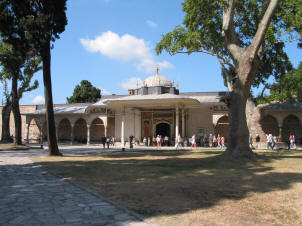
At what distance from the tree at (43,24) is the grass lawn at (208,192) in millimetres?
6913

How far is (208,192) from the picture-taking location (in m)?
5.84

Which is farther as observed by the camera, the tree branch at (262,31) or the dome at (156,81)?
the dome at (156,81)

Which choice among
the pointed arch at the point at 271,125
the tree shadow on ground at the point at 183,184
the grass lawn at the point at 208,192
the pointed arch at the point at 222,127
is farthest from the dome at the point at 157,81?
the grass lawn at the point at 208,192

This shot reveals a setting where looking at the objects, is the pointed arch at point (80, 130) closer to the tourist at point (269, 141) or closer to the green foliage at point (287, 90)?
the green foliage at point (287, 90)

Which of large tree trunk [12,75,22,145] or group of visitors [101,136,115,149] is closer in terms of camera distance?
large tree trunk [12,75,22,145]

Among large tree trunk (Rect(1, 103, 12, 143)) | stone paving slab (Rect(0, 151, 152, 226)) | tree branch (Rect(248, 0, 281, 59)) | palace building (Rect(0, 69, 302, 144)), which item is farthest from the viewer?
large tree trunk (Rect(1, 103, 12, 143))

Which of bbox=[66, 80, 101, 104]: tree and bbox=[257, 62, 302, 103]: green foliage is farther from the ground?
bbox=[66, 80, 101, 104]: tree

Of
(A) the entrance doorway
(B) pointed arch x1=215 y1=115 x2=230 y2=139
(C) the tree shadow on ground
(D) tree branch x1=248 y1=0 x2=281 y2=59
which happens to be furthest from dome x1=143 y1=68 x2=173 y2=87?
(C) the tree shadow on ground

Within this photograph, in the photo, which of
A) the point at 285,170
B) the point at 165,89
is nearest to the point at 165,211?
the point at 285,170

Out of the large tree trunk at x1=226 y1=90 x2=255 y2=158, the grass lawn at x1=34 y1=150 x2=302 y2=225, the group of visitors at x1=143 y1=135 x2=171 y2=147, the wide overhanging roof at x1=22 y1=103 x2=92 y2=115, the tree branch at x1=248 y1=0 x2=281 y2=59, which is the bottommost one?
the grass lawn at x1=34 y1=150 x2=302 y2=225

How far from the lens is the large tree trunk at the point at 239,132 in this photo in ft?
Answer: 36.1

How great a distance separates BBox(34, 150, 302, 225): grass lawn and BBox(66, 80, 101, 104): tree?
44.4 meters

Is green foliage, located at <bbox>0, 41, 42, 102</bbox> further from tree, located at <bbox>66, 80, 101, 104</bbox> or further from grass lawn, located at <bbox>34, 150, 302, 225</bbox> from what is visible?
tree, located at <bbox>66, 80, 101, 104</bbox>

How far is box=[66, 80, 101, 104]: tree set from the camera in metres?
51.9
